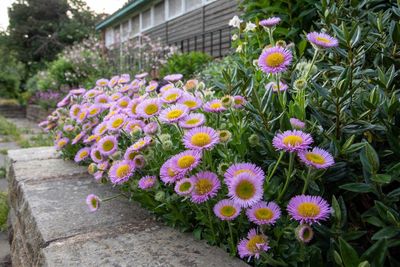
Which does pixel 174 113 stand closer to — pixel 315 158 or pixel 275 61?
pixel 275 61

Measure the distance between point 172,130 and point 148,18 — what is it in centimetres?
1270

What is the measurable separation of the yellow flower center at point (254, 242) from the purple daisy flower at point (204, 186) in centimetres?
14

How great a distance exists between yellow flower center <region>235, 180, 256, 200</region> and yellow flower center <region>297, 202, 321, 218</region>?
112 mm

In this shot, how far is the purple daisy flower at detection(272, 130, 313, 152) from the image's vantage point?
865 mm

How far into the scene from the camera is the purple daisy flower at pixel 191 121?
3.56ft

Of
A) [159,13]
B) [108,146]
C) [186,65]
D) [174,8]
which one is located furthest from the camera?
[159,13]

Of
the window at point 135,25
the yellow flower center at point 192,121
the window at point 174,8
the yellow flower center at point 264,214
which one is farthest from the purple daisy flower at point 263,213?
the window at point 135,25

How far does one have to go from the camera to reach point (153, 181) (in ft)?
3.95

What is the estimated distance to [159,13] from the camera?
489 inches

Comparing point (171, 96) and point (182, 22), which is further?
point (182, 22)

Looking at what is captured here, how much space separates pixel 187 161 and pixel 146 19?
1337cm

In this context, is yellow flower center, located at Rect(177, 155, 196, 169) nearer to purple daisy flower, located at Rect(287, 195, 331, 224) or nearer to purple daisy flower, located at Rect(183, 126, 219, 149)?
purple daisy flower, located at Rect(183, 126, 219, 149)

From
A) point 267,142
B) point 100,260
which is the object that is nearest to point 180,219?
point 100,260

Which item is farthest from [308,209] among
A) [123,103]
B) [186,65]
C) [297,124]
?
[186,65]
